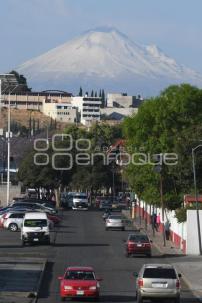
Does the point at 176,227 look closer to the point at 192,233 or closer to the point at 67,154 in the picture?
the point at 192,233

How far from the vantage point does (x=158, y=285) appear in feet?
137

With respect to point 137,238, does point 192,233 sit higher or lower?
higher

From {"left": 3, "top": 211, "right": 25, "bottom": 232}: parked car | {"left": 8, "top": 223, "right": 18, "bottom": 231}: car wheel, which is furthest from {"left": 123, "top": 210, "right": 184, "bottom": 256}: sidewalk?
{"left": 8, "top": 223, "right": 18, "bottom": 231}: car wheel

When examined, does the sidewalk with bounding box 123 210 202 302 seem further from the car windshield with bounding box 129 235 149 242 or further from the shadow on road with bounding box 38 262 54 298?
the shadow on road with bounding box 38 262 54 298

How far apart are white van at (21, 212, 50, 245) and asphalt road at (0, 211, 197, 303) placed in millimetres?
928

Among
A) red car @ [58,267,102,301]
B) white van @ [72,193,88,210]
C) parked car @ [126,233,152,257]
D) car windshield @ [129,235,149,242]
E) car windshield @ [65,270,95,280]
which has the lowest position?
red car @ [58,267,102,301]

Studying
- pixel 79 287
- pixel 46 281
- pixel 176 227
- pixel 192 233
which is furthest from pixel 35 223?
pixel 79 287

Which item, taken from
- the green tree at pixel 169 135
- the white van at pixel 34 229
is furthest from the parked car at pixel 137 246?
the green tree at pixel 169 135

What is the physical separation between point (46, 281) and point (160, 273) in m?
10.7

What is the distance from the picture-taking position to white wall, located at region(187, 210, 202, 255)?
7256 centimetres

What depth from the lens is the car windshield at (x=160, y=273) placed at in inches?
1657

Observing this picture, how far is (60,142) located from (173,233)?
73.5m

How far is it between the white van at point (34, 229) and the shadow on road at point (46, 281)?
13984 millimetres

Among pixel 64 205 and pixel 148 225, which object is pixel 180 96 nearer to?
pixel 148 225
